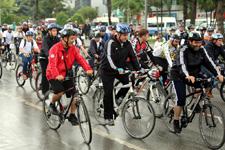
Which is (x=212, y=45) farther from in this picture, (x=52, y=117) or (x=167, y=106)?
(x=52, y=117)

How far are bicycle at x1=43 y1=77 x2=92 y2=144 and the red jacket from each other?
30 centimetres

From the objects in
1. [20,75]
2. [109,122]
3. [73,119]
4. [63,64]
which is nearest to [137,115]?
[109,122]

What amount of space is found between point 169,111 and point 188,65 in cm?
123

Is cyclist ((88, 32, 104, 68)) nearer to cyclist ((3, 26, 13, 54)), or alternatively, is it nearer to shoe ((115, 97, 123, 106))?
shoe ((115, 97, 123, 106))

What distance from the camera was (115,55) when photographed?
8.22 m

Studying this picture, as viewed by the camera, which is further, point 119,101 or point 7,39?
point 7,39

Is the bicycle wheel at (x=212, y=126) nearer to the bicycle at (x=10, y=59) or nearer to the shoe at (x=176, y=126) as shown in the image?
the shoe at (x=176, y=126)

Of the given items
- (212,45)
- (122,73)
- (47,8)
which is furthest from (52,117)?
(47,8)

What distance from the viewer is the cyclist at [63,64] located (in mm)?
7875

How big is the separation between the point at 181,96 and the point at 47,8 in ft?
298

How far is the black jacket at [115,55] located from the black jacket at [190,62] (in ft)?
3.16

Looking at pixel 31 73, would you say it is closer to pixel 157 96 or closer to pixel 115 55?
pixel 157 96

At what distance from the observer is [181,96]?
779 cm

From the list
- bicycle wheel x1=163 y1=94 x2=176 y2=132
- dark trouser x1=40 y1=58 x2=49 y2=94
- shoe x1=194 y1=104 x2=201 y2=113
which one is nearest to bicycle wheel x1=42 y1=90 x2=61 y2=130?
bicycle wheel x1=163 y1=94 x2=176 y2=132
